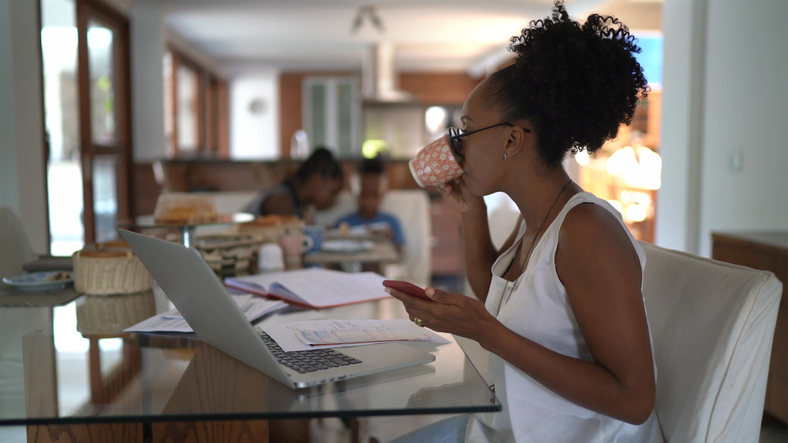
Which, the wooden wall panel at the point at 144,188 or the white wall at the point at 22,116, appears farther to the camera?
the wooden wall panel at the point at 144,188

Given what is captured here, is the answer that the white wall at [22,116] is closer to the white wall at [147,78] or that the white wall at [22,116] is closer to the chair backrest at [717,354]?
the white wall at [147,78]

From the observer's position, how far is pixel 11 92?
3.28 meters

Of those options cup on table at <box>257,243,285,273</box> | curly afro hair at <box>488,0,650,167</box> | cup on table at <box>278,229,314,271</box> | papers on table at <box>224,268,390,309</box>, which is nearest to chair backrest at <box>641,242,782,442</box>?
curly afro hair at <box>488,0,650,167</box>

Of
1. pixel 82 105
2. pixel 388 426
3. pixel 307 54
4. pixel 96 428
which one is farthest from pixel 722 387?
pixel 307 54

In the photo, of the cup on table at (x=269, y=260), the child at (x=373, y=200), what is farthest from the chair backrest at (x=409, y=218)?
the cup on table at (x=269, y=260)

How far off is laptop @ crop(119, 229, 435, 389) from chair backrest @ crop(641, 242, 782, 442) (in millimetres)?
365

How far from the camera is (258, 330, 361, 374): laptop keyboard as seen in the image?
805mm

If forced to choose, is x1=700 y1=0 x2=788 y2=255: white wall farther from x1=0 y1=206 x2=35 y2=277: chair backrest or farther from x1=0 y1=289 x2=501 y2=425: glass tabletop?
x1=0 y1=206 x2=35 y2=277: chair backrest

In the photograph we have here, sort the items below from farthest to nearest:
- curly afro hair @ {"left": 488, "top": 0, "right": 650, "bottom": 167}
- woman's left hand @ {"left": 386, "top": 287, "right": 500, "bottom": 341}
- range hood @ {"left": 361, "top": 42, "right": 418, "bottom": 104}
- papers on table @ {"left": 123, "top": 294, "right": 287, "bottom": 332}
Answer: range hood @ {"left": 361, "top": 42, "right": 418, "bottom": 104} < papers on table @ {"left": 123, "top": 294, "right": 287, "bottom": 332} < curly afro hair @ {"left": 488, "top": 0, "right": 650, "bottom": 167} < woman's left hand @ {"left": 386, "top": 287, "right": 500, "bottom": 341}

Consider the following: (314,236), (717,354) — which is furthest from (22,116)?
(717,354)

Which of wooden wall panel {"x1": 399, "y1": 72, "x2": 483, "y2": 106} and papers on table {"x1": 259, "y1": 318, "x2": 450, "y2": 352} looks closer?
papers on table {"x1": 259, "y1": 318, "x2": 450, "y2": 352}

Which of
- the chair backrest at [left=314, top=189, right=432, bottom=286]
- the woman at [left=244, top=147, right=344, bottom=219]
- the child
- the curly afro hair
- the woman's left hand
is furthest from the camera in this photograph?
the chair backrest at [left=314, top=189, right=432, bottom=286]

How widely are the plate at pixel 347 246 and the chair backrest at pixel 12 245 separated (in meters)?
0.87

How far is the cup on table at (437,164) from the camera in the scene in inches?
42.2
